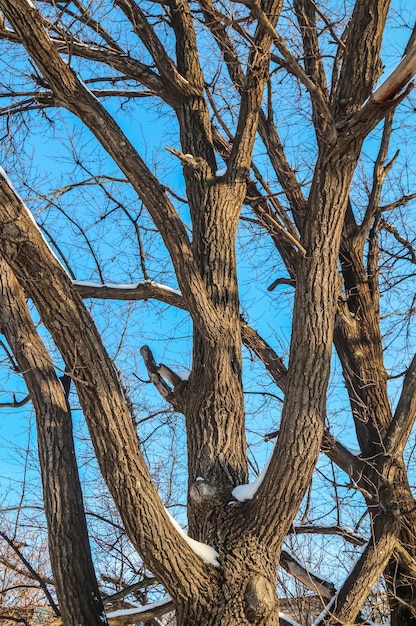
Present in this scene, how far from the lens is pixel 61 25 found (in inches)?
142

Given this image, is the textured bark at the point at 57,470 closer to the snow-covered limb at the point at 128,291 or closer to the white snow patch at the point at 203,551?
the white snow patch at the point at 203,551

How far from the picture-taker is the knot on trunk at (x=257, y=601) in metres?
2.67

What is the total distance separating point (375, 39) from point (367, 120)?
644mm

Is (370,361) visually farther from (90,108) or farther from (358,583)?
(90,108)

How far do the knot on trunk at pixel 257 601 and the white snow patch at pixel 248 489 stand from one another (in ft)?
1.29

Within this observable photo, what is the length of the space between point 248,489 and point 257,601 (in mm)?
544

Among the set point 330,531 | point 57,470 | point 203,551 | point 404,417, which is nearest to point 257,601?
point 203,551

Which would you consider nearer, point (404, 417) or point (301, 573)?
point (404, 417)

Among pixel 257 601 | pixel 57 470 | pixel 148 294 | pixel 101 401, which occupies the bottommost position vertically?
pixel 257 601

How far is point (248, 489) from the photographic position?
300 centimetres

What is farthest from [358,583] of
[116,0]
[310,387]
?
[116,0]

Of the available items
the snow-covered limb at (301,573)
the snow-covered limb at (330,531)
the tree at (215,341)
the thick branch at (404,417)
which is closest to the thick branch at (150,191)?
the tree at (215,341)

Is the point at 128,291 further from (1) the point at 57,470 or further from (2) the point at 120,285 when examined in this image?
(1) the point at 57,470

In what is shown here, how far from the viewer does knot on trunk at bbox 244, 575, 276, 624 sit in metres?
2.67
